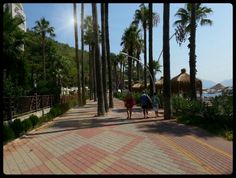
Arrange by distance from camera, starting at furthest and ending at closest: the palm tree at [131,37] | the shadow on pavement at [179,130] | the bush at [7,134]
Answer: the palm tree at [131,37]
the shadow on pavement at [179,130]
the bush at [7,134]

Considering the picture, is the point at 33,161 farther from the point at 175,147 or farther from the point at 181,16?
the point at 181,16

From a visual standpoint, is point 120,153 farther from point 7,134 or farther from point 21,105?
point 21,105

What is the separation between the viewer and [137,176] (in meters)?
8.51

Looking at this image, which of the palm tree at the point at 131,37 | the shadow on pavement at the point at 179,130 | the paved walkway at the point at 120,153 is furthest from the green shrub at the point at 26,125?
the palm tree at the point at 131,37

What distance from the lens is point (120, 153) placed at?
10938 millimetres

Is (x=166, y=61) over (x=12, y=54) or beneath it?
beneath

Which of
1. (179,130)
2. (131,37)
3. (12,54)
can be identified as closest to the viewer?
(179,130)

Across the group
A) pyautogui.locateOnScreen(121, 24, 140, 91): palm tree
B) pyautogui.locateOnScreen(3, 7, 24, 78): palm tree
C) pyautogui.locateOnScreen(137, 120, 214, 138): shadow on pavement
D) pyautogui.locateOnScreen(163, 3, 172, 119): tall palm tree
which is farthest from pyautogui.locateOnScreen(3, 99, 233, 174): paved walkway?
pyautogui.locateOnScreen(121, 24, 140, 91): palm tree

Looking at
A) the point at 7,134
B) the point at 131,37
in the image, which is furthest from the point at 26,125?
the point at 131,37

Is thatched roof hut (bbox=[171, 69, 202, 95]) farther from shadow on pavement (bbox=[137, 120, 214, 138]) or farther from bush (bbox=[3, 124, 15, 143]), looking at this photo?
bush (bbox=[3, 124, 15, 143])

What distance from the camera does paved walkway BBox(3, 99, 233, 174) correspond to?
9203 mm

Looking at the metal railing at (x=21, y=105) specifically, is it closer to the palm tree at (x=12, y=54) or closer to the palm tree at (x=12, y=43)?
the palm tree at (x=12, y=54)

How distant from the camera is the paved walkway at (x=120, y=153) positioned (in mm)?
9203

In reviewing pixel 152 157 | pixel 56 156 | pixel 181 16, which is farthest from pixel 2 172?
pixel 181 16
